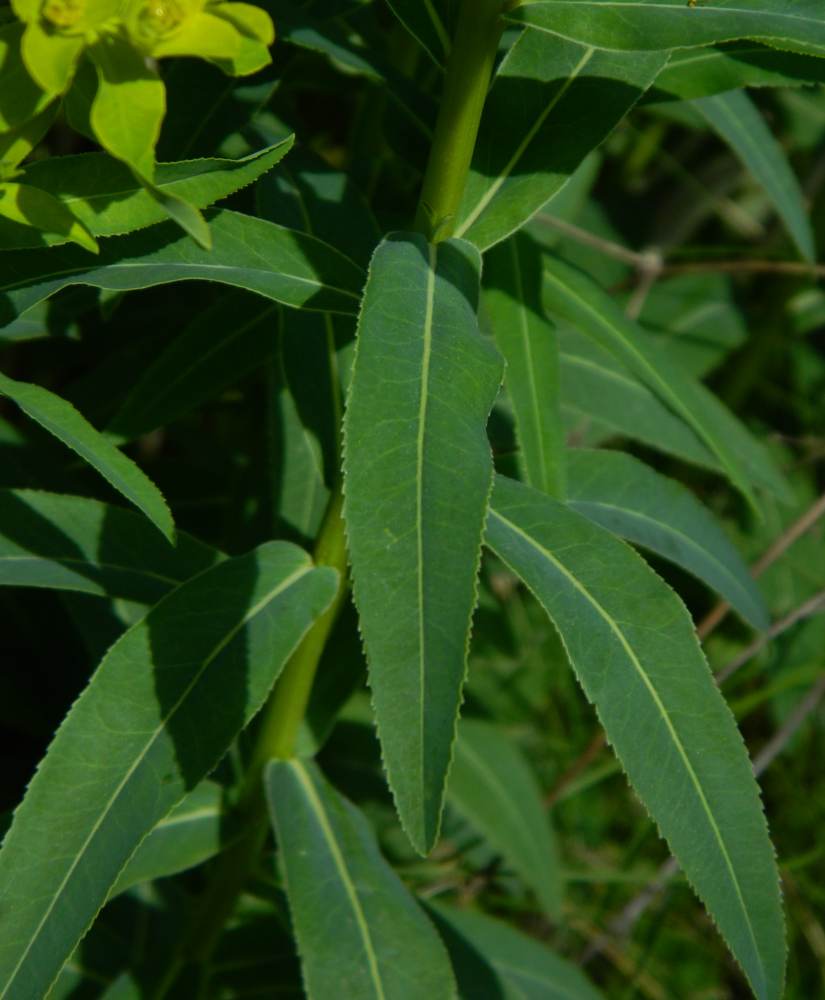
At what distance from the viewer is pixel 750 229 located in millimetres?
1940

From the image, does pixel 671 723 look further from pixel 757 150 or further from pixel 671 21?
pixel 757 150

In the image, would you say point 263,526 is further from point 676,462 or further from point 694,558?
point 676,462

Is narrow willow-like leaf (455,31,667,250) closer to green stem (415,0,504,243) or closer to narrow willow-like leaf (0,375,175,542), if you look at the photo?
green stem (415,0,504,243)

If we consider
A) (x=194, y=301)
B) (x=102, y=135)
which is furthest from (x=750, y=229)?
(x=102, y=135)

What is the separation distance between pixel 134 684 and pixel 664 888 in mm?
1106

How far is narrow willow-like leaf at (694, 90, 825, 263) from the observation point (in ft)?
3.25

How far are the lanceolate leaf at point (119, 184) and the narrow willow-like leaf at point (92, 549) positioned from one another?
253 mm

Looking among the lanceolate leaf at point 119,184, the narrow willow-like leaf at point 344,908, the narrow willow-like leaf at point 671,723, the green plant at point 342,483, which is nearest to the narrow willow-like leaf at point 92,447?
the green plant at point 342,483

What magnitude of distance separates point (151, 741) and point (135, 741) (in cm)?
1

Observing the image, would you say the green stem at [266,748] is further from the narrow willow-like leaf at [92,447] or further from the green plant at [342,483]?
the narrow willow-like leaf at [92,447]

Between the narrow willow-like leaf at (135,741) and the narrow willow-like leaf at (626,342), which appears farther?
the narrow willow-like leaf at (626,342)

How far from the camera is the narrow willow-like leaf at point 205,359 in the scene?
2.93ft

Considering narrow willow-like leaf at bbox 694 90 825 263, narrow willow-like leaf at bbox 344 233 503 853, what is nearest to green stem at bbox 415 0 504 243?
narrow willow-like leaf at bbox 344 233 503 853

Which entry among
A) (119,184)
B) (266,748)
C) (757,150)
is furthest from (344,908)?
(757,150)
